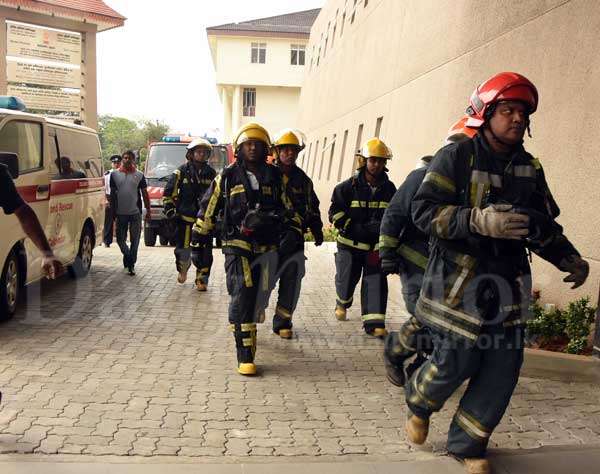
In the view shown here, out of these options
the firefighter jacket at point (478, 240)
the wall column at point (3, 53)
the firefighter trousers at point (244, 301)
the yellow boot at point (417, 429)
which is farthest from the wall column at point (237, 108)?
the firefighter jacket at point (478, 240)

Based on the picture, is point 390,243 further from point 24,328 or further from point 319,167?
point 319,167

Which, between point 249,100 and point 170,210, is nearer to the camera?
point 170,210

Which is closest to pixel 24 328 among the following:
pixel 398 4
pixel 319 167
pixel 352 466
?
pixel 352 466

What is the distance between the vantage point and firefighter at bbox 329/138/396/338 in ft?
21.4

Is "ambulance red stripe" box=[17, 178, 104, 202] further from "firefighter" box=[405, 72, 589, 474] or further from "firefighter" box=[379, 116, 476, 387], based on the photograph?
"firefighter" box=[405, 72, 589, 474]

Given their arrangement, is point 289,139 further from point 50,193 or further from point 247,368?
point 50,193

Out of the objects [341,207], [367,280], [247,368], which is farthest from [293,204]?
[247,368]

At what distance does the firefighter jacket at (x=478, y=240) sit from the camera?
3363mm

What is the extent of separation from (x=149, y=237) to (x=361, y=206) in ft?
32.0

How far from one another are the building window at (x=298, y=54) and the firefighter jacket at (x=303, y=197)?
41.6 meters

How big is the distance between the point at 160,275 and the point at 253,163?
5.13m

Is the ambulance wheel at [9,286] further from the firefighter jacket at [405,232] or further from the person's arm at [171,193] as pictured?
the firefighter jacket at [405,232]

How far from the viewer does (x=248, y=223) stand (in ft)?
17.5

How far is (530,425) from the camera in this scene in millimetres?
4297
